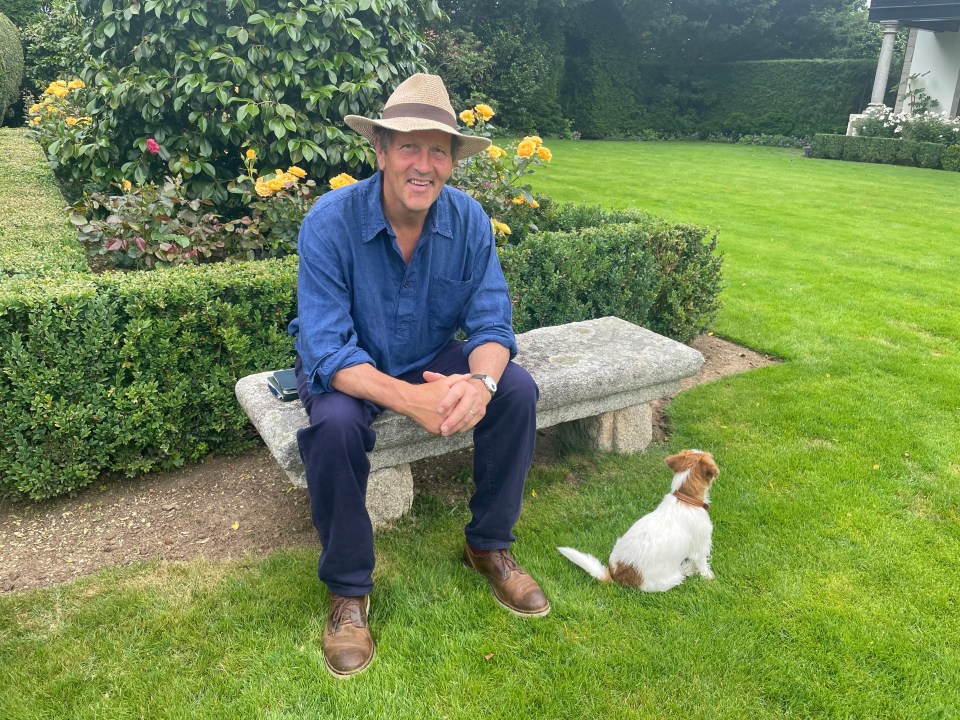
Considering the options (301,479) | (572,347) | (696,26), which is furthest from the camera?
(696,26)

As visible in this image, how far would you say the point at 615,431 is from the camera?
369cm

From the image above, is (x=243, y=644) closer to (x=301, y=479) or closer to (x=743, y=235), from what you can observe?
(x=301, y=479)

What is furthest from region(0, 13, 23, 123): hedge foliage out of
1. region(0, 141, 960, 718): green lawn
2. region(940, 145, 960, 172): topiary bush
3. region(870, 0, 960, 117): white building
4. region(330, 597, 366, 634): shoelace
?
region(870, 0, 960, 117): white building

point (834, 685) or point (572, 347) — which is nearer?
point (834, 685)

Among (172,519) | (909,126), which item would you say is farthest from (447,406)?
(909,126)

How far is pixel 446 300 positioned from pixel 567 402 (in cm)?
83

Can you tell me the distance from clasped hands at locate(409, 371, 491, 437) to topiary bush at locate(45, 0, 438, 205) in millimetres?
2593

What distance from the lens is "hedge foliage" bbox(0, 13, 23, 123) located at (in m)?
11.3

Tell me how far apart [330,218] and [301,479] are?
99 centimetres

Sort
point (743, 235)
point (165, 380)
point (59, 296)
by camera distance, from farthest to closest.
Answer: point (743, 235)
point (165, 380)
point (59, 296)

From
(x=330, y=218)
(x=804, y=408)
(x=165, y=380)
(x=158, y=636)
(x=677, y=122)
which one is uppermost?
(x=677, y=122)

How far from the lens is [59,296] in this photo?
2.93m

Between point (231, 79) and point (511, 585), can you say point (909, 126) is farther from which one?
point (511, 585)

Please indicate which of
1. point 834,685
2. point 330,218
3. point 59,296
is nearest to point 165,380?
point 59,296
